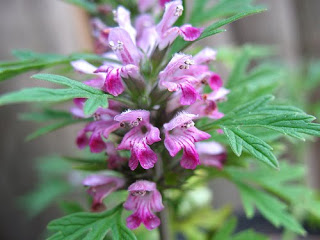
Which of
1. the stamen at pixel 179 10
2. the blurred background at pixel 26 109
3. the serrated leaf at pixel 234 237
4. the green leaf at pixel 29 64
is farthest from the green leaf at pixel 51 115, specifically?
the blurred background at pixel 26 109

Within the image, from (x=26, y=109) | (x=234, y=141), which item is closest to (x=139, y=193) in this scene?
(x=234, y=141)

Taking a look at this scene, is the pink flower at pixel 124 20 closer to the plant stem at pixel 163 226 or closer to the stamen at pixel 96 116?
the stamen at pixel 96 116

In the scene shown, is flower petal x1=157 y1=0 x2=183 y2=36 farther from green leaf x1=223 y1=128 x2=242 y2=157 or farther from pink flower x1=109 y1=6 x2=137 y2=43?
green leaf x1=223 y1=128 x2=242 y2=157

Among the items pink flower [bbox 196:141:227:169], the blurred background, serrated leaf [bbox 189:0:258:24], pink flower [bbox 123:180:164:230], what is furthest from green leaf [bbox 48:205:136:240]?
the blurred background

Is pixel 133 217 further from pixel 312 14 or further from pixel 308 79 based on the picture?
pixel 312 14

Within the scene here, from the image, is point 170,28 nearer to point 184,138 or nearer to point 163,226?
point 184,138

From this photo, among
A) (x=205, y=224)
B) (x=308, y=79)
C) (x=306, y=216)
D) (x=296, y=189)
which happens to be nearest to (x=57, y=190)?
(x=205, y=224)
